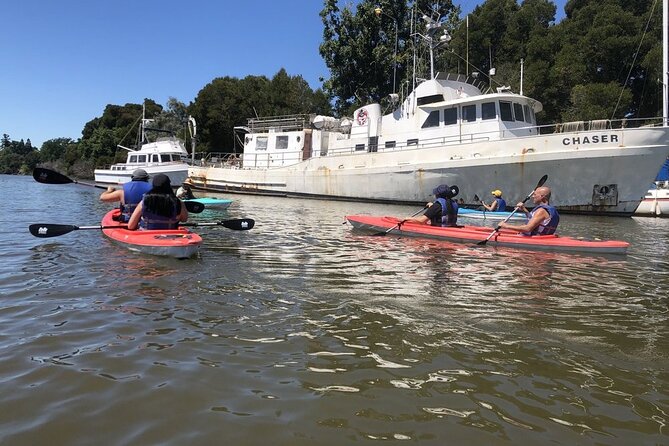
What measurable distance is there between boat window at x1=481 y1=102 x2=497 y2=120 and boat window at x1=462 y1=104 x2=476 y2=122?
351mm

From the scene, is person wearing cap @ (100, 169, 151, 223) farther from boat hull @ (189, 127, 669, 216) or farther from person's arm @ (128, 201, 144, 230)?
boat hull @ (189, 127, 669, 216)

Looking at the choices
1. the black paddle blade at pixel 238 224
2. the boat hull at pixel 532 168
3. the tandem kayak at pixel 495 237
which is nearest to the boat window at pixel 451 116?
the boat hull at pixel 532 168

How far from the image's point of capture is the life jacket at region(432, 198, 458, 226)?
10.8 m

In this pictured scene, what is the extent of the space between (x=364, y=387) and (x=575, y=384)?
1501 millimetres

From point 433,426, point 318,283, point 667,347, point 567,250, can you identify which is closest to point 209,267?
point 318,283

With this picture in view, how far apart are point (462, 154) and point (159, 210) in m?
13.5

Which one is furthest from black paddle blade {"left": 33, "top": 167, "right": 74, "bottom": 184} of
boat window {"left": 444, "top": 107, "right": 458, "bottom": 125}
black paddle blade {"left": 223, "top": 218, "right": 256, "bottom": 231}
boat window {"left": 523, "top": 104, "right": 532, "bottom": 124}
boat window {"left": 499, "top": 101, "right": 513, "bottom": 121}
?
boat window {"left": 523, "top": 104, "right": 532, "bottom": 124}

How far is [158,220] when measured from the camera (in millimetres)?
8406

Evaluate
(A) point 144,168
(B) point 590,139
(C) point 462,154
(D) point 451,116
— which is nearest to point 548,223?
(B) point 590,139

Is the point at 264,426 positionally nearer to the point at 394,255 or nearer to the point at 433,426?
the point at 433,426

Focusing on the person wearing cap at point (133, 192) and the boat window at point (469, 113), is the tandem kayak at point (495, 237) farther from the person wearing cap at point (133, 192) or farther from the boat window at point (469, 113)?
the boat window at point (469, 113)

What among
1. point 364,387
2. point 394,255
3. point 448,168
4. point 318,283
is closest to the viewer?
point 364,387

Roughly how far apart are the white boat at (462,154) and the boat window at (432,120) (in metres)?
0.04

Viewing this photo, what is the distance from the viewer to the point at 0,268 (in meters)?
7.00
